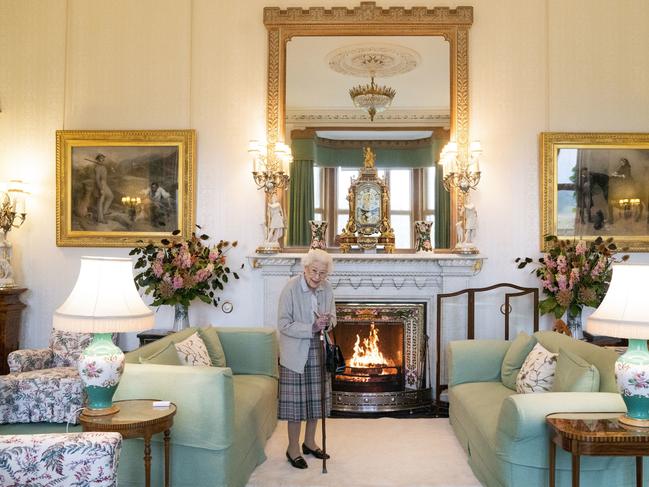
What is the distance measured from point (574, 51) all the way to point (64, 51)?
5183mm

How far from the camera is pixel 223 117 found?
242 inches

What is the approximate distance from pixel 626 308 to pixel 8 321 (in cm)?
539

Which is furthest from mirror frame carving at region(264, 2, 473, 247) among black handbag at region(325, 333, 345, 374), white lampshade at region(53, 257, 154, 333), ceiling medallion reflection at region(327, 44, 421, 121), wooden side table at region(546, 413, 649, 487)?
wooden side table at region(546, 413, 649, 487)

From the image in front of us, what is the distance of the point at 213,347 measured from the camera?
4.72 m

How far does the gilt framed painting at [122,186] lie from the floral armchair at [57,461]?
3.90 m

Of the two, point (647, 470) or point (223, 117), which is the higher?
point (223, 117)

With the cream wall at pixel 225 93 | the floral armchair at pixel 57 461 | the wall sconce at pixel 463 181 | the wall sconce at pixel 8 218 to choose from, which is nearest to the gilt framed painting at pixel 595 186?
the cream wall at pixel 225 93

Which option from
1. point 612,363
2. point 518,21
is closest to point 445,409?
point 612,363

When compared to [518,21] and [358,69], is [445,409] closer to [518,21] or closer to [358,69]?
[358,69]

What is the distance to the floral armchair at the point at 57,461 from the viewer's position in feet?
7.25

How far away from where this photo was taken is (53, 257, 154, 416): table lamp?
3.03 meters

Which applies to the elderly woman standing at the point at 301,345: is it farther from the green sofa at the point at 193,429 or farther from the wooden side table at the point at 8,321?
the wooden side table at the point at 8,321

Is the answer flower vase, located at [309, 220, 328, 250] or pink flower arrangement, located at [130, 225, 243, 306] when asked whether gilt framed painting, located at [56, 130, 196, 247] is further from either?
flower vase, located at [309, 220, 328, 250]

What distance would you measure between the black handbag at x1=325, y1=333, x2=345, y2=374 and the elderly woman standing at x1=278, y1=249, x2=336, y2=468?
6 cm
